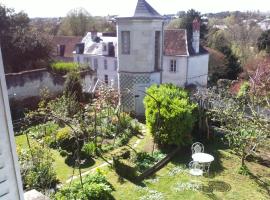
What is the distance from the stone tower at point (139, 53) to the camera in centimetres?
1677

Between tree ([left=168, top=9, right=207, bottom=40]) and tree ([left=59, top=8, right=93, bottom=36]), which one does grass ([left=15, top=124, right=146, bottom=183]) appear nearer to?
tree ([left=168, top=9, right=207, bottom=40])

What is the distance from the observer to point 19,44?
957 inches

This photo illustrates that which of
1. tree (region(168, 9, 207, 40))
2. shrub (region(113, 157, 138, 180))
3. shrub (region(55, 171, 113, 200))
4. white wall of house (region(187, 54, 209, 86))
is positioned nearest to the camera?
shrub (region(55, 171, 113, 200))

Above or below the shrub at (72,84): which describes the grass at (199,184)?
below

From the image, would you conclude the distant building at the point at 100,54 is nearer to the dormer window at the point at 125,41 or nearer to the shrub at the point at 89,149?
the dormer window at the point at 125,41

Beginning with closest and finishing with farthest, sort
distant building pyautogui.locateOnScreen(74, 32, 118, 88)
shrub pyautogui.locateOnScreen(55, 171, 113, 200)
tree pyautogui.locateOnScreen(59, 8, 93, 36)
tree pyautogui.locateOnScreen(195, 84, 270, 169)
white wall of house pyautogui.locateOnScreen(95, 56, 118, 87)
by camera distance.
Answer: shrub pyautogui.locateOnScreen(55, 171, 113, 200) → tree pyautogui.locateOnScreen(195, 84, 270, 169) → white wall of house pyautogui.locateOnScreen(95, 56, 118, 87) → distant building pyautogui.locateOnScreen(74, 32, 118, 88) → tree pyautogui.locateOnScreen(59, 8, 93, 36)

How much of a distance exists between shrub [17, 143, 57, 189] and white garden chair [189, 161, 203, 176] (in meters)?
4.78

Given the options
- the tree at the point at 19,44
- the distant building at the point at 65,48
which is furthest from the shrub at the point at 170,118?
the distant building at the point at 65,48

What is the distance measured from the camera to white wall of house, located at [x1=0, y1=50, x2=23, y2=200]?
2.66 meters

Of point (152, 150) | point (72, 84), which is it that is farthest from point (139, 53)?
point (152, 150)

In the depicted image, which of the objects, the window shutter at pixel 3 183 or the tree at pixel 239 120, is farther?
the tree at pixel 239 120

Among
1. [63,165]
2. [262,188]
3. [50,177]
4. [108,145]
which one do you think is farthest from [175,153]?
[50,177]

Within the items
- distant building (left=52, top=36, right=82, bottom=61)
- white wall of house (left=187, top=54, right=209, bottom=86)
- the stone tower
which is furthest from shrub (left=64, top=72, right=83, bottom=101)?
distant building (left=52, top=36, right=82, bottom=61)

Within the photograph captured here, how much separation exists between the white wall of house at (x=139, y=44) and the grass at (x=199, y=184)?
6.99 meters
